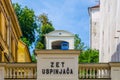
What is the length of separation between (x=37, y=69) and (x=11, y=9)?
15860 millimetres

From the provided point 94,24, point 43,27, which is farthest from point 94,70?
point 94,24

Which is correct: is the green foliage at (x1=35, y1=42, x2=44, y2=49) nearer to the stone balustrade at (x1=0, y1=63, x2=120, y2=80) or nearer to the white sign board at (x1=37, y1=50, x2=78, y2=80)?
the stone balustrade at (x1=0, y1=63, x2=120, y2=80)

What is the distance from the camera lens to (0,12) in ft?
124

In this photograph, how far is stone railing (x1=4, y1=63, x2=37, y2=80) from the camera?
28.5 meters

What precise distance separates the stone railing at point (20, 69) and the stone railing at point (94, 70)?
219cm

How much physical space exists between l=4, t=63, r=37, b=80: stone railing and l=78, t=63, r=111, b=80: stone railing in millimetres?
2193

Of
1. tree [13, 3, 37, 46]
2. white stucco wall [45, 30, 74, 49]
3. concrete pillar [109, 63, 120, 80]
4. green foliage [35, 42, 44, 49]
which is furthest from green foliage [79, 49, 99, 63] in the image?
concrete pillar [109, 63, 120, 80]

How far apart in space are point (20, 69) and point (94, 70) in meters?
3.49

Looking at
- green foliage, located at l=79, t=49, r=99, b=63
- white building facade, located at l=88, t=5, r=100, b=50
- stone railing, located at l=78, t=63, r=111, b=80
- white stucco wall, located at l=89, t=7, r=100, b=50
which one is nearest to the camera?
stone railing, located at l=78, t=63, r=111, b=80

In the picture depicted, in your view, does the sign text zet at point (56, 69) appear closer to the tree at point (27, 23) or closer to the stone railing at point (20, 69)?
the stone railing at point (20, 69)

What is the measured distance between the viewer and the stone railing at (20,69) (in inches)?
1121

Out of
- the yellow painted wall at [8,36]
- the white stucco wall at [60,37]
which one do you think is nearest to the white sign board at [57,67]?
the white stucco wall at [60,37]

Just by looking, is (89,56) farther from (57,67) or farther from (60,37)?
(57,67)

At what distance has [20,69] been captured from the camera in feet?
94.1
